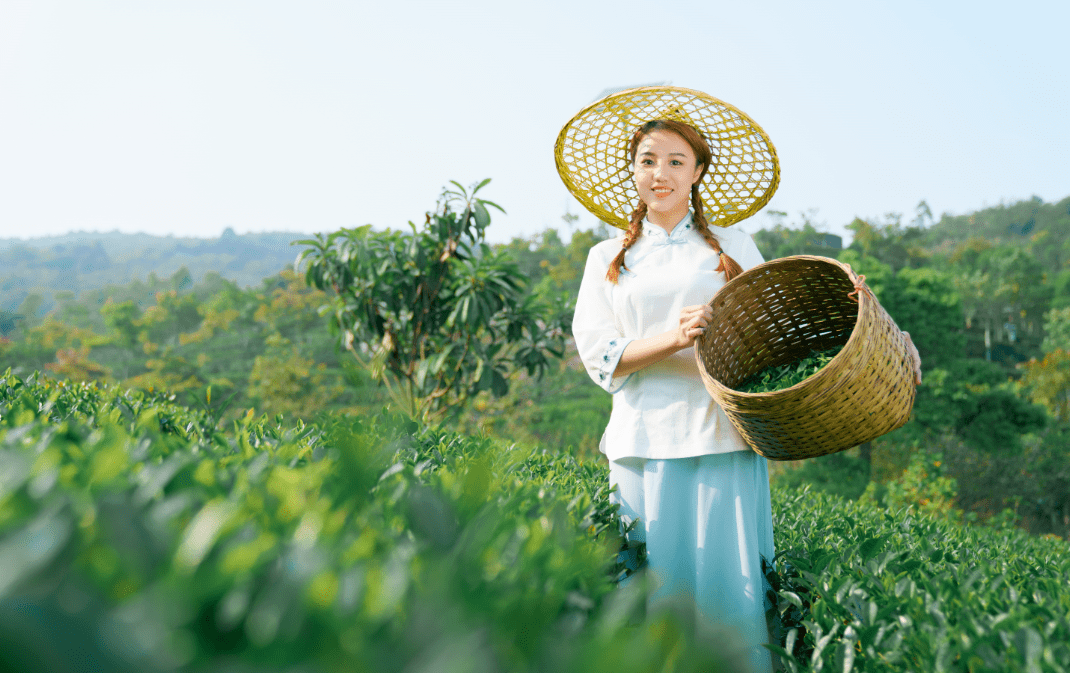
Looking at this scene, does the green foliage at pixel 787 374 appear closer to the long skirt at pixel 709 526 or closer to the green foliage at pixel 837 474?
the long skirt at pixel 709 526

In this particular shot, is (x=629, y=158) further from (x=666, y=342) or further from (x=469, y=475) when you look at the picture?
(x=469, y=475)

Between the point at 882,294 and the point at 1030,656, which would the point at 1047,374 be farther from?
the point at 1030,656

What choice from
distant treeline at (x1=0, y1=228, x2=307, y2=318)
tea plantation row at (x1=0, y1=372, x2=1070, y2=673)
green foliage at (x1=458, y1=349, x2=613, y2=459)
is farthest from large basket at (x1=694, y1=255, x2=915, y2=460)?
distant treeline at (x1=0, y1=228, x2=307, y2=318)

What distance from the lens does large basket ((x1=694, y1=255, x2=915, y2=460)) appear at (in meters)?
1.47

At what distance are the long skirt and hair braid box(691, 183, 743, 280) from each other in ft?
1.70

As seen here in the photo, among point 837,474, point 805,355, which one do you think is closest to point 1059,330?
point 837,474

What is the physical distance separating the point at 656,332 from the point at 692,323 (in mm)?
233

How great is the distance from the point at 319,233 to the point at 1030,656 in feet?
16.1

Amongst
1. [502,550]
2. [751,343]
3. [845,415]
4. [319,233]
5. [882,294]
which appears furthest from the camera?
[882,294]

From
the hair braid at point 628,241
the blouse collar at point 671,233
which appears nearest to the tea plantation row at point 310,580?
the hair braid at point 628,241

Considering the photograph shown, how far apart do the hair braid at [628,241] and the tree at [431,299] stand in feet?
8.80

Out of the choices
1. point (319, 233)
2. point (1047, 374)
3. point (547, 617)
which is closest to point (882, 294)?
point (1047, 374)

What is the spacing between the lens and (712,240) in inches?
75.5

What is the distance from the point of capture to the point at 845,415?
1537mm
